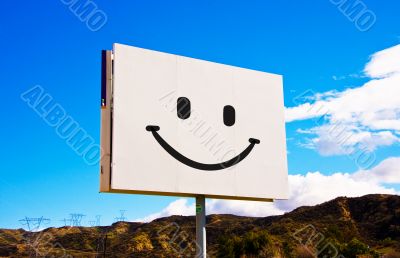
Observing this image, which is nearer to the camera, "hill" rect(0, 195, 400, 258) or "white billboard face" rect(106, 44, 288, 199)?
Answer: "white billboard face" rect(106, 44, 288, 199)

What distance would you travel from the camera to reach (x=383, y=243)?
48.3 meters

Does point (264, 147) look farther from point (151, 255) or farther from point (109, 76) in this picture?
point (151, 255)

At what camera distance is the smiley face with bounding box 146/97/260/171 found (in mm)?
7332

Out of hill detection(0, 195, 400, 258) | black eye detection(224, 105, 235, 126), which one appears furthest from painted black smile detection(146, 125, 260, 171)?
hill detection(0, 195, 400, 258)

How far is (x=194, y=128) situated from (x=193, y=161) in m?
0.49

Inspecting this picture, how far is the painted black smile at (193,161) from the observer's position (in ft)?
24.0

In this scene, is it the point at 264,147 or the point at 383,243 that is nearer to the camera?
the point at 264,147

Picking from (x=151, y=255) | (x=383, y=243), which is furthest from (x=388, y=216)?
(x=151, y=255)

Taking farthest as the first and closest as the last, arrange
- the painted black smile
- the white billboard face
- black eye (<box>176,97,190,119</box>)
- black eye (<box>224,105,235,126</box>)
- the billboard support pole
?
black eye (<box>224,105,235,126</box>) < the billboard support pole < black eye (<box>176,97,190,119</box>) < the painted black smile < the white billboard face

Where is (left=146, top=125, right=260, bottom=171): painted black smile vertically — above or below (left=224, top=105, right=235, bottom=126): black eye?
below

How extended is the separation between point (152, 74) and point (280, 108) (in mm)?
2480

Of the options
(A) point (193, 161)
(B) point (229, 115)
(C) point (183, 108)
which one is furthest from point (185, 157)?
(B) point (229, 115)

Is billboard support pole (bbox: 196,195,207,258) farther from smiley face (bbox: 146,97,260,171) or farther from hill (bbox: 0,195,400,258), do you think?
hill (bbox: 0,195,400,258)

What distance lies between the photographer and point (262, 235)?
41.5 metres
